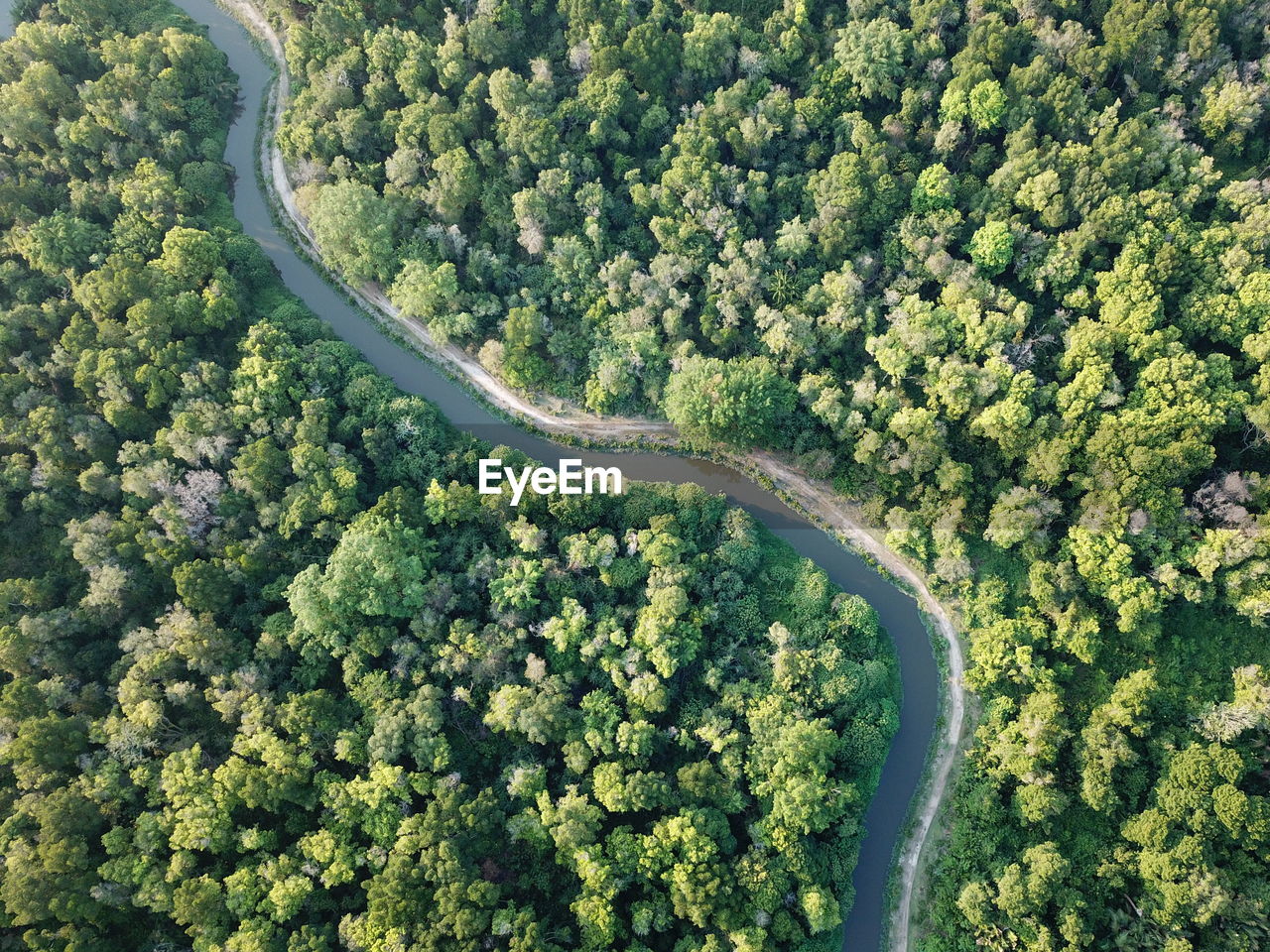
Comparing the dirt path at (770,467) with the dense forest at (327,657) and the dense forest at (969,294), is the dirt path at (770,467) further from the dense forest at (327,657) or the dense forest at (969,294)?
the dense forest at (327,657)

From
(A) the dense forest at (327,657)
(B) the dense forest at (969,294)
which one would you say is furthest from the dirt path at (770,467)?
(A) the dense forest at (327,657)

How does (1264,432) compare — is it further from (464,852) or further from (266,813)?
(266,813)

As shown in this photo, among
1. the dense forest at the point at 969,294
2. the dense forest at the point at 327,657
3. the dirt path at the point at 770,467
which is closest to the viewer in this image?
the dense forest at the point at 327,657

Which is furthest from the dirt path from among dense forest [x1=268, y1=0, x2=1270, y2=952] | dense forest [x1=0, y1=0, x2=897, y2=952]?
dense forest [x1=0, y1=0, x2=897, y2=952]

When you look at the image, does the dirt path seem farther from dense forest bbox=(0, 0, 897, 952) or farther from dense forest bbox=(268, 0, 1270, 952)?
dense forest bbox=(0, 0, 897, 952)

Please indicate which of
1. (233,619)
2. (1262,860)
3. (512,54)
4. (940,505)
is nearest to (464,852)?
(233,619)

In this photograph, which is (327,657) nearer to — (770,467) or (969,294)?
(770,467)

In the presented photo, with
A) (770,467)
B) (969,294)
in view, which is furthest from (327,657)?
(969,294)
